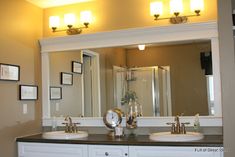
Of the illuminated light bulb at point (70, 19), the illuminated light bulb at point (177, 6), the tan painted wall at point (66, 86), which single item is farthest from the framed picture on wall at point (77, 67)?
Result: the illuminated light bulb at point (177, 6)

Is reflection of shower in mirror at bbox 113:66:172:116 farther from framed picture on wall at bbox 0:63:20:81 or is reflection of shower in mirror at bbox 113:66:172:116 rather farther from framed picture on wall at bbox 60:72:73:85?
framed picture on wall at bbox 0:63:20:81

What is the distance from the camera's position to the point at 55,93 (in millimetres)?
3729

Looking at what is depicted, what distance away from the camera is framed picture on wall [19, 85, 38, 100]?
11.0 feet

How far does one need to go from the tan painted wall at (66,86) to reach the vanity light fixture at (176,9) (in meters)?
1.01

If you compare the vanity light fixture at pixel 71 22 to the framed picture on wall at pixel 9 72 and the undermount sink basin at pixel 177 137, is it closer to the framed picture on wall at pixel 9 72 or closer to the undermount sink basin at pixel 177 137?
the framed picture on wall at pixel 9 72

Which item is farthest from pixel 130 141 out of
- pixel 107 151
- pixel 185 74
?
pixel 185 74

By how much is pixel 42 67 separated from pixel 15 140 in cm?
95

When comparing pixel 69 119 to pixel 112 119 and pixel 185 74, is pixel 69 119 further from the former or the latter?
pixel 185 74

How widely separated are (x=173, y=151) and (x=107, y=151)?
60 cm

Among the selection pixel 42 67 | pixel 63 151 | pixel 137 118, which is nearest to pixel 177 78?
pixel 137 118

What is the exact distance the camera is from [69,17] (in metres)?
3.66

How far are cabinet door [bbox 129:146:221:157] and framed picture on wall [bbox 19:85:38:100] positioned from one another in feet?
4.45

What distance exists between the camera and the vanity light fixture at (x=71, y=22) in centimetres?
357

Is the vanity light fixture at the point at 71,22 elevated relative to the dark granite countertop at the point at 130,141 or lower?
elevated
